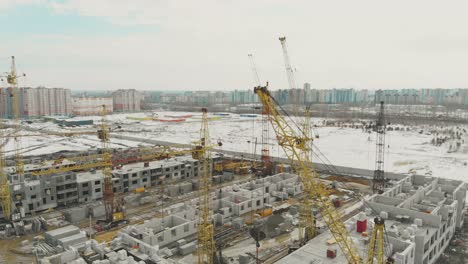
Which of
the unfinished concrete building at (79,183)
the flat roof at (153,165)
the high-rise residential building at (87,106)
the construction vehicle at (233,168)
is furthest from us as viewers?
the high-rise residential building at (87,106)

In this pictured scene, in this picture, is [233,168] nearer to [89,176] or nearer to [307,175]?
[89,176]

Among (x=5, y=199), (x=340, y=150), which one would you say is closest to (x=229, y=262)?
(x=5, y=199)

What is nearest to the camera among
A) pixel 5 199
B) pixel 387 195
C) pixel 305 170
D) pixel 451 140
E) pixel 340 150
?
pixel 305 170

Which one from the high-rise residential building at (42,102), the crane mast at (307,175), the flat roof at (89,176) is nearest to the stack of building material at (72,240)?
the flat roof at (89,176)

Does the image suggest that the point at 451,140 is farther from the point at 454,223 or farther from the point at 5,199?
the point at 5,199

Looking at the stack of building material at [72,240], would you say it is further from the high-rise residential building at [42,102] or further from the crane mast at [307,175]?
the high-rise residential building at [42,102]

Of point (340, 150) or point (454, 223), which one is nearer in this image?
point (454, 223)

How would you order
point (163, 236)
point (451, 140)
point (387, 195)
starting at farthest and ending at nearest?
point (451, 140) < point (387, 195) < point (163, 236)
